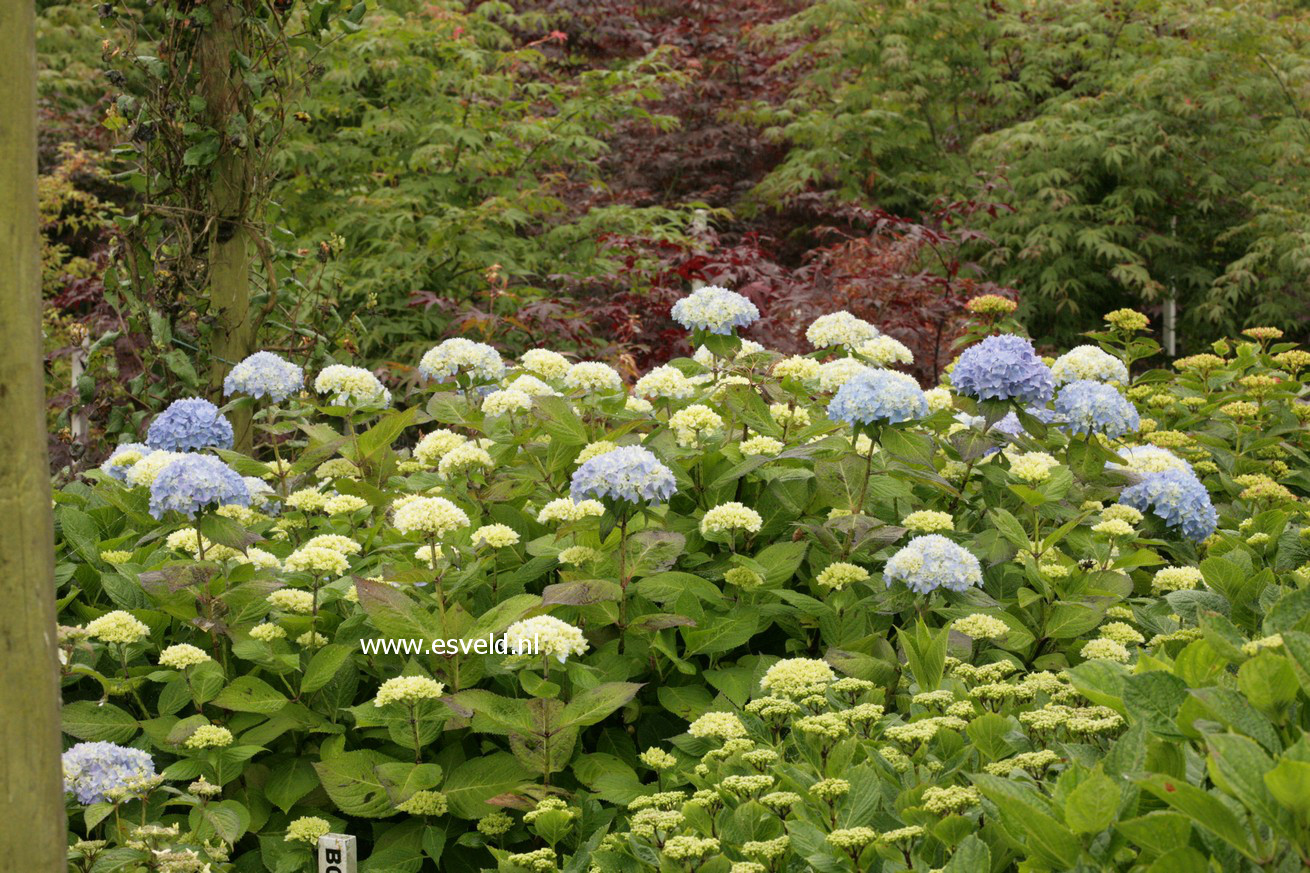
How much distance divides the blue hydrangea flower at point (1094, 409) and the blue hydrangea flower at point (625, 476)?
111cm

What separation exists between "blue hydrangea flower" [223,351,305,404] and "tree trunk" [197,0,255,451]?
0.93 metres

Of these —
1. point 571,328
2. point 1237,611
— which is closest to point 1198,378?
point 1237,611

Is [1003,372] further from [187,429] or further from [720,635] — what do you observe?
[187,429]

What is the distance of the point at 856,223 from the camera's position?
31.9ft

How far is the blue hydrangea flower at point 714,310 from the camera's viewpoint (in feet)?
10.2

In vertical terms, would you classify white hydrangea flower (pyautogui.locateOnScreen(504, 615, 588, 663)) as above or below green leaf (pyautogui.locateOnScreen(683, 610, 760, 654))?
above

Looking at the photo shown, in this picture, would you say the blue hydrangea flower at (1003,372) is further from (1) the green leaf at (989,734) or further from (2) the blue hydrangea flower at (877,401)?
(1) the green leaf at (989,734)

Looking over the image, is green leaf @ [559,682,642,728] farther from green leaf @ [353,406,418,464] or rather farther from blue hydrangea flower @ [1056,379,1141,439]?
blue hydrangea flower @ [1056,379,1141,439]

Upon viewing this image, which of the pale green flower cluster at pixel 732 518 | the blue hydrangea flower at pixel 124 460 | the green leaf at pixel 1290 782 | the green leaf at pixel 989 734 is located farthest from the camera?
the blue hydrangea flower at pixel 124 460

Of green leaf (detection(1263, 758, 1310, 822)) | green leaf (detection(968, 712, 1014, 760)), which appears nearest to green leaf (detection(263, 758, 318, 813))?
green leaf (detection(968, 712, 1014, 760))

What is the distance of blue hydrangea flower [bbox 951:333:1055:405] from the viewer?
2777 millimetres

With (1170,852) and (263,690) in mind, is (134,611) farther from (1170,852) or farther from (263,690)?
(1170,852)

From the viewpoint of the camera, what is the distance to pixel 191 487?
2531 millimetres

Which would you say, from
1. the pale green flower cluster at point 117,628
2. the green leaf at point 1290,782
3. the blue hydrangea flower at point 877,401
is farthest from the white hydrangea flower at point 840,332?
the green leaf at point 1290,782
